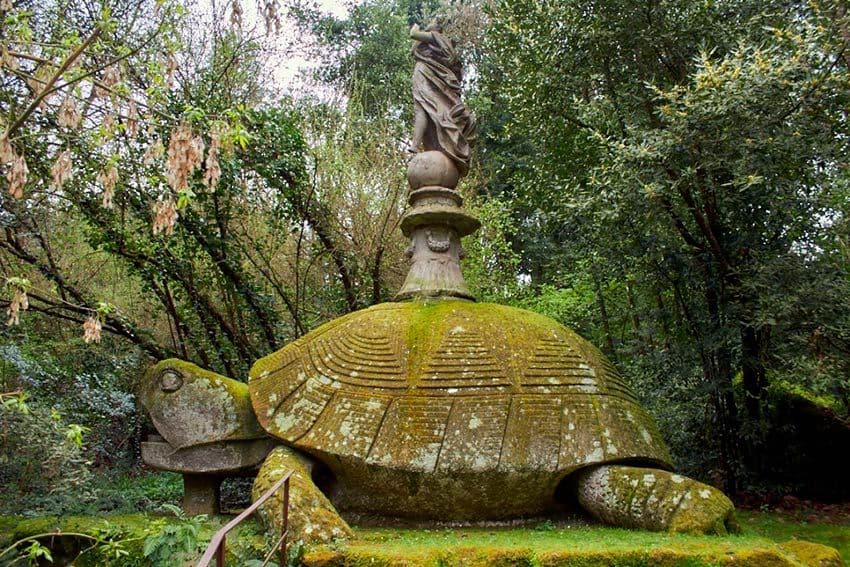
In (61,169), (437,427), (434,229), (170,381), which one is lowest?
(437,427)

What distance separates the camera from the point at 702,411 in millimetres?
7949

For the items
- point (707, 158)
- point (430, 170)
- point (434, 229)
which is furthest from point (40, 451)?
point (707, 158)

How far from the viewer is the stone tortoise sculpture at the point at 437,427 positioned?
13.4ft

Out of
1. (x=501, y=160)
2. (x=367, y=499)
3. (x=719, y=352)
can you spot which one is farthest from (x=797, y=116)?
(x=501, y=160)

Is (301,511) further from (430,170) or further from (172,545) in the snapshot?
(430,170)

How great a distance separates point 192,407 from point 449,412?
71.0 inches

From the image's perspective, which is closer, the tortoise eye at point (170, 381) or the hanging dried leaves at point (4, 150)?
the hanging dried leaves at point (4, 150)

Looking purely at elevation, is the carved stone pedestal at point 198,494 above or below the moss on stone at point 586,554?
above

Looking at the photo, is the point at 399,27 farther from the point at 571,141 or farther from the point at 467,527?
the point at 467,527

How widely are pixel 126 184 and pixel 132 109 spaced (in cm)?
455

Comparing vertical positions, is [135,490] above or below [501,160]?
below

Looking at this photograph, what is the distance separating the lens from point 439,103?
234 inches

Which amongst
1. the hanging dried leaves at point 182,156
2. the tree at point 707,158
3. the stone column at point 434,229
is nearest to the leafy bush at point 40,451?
the hanging dried leaves at point 182,156

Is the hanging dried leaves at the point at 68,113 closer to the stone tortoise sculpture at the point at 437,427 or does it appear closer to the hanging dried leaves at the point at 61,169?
the hanging dried leaves at the point at 61,169
